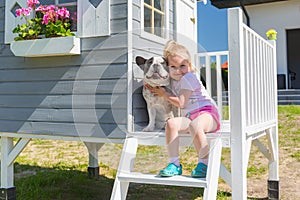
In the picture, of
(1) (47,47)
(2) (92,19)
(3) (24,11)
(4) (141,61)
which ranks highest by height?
(3) (24,11)

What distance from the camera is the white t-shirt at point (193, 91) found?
205 centimetres

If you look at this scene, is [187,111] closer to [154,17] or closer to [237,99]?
[237,99]

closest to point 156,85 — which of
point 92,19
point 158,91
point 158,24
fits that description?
point 158,91

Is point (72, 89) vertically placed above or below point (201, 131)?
above

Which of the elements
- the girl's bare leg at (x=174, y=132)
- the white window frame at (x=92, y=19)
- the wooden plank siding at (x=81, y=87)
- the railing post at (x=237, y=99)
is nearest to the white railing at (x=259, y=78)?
the railing post at (x=237, y=99)

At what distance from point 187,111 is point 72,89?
1.05 metres

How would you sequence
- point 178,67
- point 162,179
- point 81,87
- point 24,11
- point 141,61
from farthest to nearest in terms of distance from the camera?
point 24,11 → point 81,87 → point 141,61 → point 178,67 → point 162,179

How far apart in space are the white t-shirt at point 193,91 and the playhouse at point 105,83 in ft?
0.59

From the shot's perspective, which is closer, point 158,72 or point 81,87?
point 158,72

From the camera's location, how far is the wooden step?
1.94 meters

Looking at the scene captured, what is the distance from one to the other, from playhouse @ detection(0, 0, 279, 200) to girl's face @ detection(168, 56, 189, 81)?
4.4 inches

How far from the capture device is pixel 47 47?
2.72 metres

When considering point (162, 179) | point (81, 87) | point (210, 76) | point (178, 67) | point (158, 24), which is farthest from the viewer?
point (158, 24)

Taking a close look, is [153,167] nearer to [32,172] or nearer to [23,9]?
[23,9]
